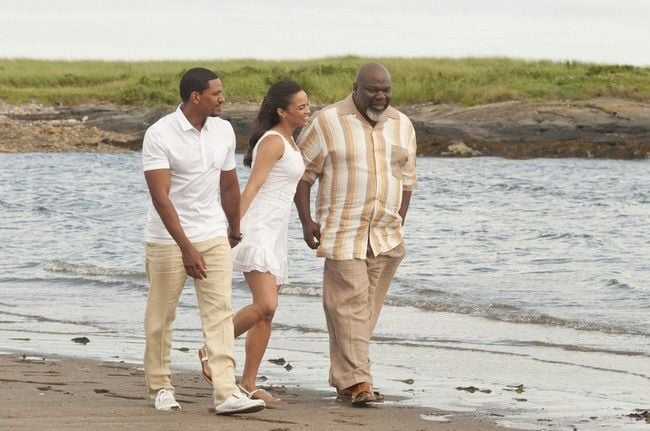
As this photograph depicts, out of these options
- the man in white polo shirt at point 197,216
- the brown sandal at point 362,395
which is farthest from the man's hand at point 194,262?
the brown sandal at point 362,395

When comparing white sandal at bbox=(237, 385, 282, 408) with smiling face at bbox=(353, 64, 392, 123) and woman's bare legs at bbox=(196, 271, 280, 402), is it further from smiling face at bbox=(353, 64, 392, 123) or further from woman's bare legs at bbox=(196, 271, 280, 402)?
smiling face at bbox=(353, 64, 392, 123)

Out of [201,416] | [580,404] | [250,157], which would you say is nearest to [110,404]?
[201,416]

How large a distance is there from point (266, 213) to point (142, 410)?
4.15 ft

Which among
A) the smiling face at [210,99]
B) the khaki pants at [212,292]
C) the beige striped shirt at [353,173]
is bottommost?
the khaki pants at [212,292]

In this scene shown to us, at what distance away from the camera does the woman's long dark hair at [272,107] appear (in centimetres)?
734

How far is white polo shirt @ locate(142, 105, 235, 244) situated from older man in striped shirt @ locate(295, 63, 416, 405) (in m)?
1.08

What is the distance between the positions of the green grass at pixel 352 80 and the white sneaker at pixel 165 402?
139 ft

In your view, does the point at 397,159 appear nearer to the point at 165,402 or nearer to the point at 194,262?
the point at 194,262

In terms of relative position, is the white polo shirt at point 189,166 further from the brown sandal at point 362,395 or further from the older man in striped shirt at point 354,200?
the brown sandal at point 362,395

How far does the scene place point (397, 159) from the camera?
298 inches

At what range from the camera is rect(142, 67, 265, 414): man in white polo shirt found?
20.8 feet

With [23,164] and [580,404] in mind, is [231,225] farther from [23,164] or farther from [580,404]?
[23,164]

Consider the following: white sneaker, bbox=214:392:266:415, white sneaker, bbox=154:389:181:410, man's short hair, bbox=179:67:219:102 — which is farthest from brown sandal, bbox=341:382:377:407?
man's short hair, bbox=179:67:219:102

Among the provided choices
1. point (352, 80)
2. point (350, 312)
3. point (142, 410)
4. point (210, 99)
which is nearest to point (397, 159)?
point (350, 312)
